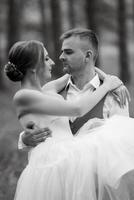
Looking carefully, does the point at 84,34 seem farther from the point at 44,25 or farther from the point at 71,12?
the point at 71,12

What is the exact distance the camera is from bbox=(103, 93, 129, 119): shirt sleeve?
4.70 meters

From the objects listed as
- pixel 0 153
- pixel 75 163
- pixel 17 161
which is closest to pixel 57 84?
pixel 75 163

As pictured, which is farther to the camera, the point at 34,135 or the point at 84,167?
the point at 34,135

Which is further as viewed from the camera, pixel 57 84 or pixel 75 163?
pixel 57 84

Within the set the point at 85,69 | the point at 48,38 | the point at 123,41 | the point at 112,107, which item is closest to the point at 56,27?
the point at 123,41

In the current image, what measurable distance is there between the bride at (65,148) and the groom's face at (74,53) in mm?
291

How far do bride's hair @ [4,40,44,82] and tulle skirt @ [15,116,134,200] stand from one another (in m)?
0.65

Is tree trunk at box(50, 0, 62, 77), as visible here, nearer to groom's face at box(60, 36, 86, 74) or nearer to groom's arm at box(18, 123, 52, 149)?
groom's face at box(60, 36, 86, 74)

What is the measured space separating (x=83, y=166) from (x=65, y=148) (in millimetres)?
229

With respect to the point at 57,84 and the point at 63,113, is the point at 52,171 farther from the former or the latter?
the point at 57,84

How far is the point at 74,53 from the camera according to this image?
4.68 meters

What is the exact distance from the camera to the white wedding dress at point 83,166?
4160 mm

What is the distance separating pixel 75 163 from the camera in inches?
165

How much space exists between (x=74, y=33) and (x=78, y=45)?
116 mm
